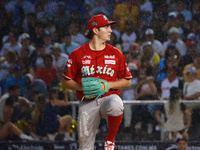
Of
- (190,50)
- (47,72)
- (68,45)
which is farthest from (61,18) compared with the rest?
(190,50)

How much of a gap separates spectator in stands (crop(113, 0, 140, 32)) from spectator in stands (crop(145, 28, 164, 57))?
70 centimetres

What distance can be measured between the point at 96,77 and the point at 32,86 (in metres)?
4.31

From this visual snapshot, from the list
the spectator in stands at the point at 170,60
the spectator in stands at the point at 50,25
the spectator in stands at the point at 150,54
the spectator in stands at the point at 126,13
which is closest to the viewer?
the spectator in stands at the point at 170,60

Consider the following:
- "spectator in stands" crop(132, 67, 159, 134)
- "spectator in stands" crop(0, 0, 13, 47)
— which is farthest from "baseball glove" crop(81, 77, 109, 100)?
"spectator in stands" crop(0, 0, 13, 47)

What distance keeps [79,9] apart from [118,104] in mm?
6611

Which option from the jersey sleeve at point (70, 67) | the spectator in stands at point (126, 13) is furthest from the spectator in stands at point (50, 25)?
the jersey sleeve at point (70, 67)

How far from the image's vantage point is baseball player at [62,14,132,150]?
552cm

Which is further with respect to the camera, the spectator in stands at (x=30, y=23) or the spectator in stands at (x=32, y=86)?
the spectator in stands at (x=30, y=23)

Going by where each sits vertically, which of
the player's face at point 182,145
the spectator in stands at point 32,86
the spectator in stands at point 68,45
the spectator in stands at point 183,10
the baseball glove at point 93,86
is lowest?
the player's face at point 182,145

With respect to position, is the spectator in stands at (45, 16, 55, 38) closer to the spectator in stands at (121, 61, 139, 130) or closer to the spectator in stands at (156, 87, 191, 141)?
the spectator in stands at (121, 61, 139, 130)

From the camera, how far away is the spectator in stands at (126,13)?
36.5 ft

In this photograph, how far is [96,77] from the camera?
5488mm

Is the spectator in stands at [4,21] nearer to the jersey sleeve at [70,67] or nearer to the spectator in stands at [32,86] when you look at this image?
the spectator in stands at [32,86]

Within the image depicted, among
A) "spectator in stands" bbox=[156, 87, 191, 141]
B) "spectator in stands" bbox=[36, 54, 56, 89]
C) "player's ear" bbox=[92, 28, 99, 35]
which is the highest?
"player's ear" bbox=[92, 28, 99, 35]
